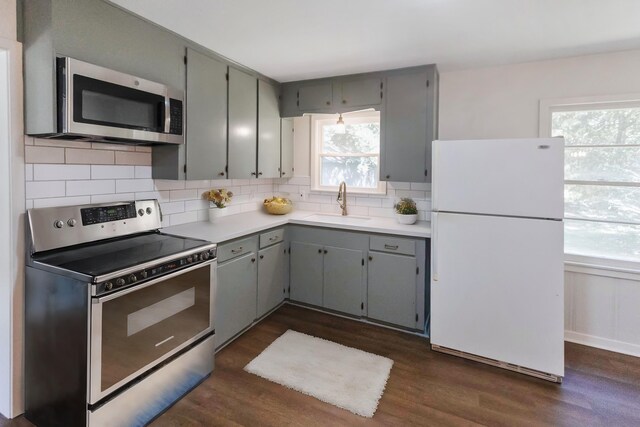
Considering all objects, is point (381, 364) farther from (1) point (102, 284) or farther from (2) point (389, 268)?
(1) point (102, 284)

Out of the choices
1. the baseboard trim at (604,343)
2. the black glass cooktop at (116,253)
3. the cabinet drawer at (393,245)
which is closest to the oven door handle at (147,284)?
the black glass cooktop at (116,253)

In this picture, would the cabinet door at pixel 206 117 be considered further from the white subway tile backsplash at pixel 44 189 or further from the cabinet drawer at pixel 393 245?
the cabinet drawer at pixel 393 245

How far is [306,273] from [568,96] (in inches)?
105

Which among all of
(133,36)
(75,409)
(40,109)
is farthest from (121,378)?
(133,36)

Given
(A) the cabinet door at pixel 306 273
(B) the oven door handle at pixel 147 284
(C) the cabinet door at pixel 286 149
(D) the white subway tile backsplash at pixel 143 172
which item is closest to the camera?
(B) the oven door handle at pixel 147 284

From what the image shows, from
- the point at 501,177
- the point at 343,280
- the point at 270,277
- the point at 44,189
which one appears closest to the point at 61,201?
the point at 44,189

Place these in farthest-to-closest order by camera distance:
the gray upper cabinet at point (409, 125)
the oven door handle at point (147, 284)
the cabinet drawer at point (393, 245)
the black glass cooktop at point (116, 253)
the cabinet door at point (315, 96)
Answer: the cabinet door at point (315, 96) < the gray upper cabinet at point (409, 125) < the cabinet drawer at point (393, 245) < the black glass cooktop at point (116, 253) < the oven door handle at point (147, 284)

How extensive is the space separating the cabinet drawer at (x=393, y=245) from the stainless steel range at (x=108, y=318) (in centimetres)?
137

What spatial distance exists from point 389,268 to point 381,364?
0.79 metres

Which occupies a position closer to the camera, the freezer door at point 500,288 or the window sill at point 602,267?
the freezer door at point 500,288

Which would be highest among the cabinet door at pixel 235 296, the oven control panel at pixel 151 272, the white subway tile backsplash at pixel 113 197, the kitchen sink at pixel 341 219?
the white subway tile backsplash at pixel 113 197

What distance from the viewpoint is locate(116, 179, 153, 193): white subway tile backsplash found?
2348 millimetres

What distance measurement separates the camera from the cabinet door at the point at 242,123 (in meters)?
2.94

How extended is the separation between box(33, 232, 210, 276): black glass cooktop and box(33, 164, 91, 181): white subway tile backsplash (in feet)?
1.37
